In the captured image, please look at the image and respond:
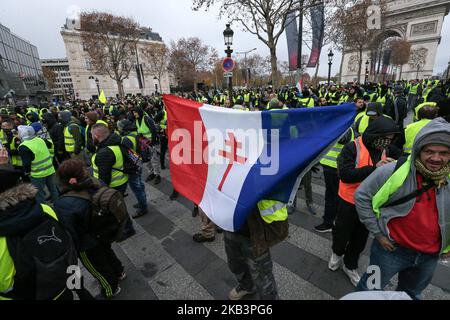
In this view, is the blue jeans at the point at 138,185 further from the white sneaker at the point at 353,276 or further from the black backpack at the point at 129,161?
the white sneaker at the point at 353,276

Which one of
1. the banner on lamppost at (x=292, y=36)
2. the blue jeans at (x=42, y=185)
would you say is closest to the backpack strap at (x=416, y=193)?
the blue jeans at (x=42, y=185)

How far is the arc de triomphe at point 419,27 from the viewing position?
141ft

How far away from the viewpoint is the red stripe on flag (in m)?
2.24

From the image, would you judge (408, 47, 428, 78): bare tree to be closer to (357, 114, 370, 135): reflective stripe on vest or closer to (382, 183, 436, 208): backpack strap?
(357, 114, 370, 135): reflective stripe on vest

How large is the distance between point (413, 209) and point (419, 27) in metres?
63.3

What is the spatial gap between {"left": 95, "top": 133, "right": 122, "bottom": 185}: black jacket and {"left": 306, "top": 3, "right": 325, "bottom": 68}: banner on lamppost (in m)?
15.9

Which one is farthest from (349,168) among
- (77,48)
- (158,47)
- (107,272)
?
(77,48)

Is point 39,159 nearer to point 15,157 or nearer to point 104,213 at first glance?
point 15,157

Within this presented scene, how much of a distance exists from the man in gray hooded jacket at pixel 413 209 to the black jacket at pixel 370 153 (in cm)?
42

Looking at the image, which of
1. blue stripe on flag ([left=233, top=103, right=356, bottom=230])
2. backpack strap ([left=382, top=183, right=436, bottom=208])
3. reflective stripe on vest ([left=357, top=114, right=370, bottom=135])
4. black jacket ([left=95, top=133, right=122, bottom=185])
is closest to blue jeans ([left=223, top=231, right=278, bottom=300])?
blue stripe on flag ([left=233, top=103, right=356, bottom=230])

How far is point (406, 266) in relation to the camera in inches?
74.2
